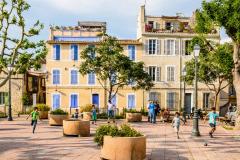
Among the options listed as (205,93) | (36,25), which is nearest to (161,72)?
(205,93)

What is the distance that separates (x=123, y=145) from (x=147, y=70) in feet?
109

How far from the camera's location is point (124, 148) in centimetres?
1199

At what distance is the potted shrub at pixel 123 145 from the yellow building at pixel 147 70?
1289 inches

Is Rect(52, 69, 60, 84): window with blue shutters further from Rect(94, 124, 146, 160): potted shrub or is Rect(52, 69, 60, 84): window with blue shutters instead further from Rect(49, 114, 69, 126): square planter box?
Rect(94, 124, 146, 160): potted shrub

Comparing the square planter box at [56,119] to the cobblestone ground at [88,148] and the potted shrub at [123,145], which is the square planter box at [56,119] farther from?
the potted shrub at [123,145]

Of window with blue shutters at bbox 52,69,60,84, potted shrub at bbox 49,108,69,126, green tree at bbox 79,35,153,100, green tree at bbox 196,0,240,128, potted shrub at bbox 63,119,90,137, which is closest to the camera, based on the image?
potted shrub at bbox 63,119,90,137

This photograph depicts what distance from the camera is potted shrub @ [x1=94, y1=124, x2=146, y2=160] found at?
1200cm

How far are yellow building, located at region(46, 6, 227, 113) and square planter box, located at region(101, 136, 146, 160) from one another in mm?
32989

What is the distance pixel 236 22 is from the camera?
24.2 meters

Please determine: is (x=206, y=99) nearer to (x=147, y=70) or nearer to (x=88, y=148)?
Answer: (x=147, y=70)

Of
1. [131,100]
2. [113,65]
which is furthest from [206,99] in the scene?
[113,65]

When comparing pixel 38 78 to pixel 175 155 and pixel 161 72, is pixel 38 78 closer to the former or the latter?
pixel 161 72

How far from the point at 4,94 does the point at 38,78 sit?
8.53m

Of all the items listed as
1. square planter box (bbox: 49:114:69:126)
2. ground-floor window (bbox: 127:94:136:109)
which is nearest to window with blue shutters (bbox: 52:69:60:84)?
ground-floor window (bbox: 127:94:136:109)
